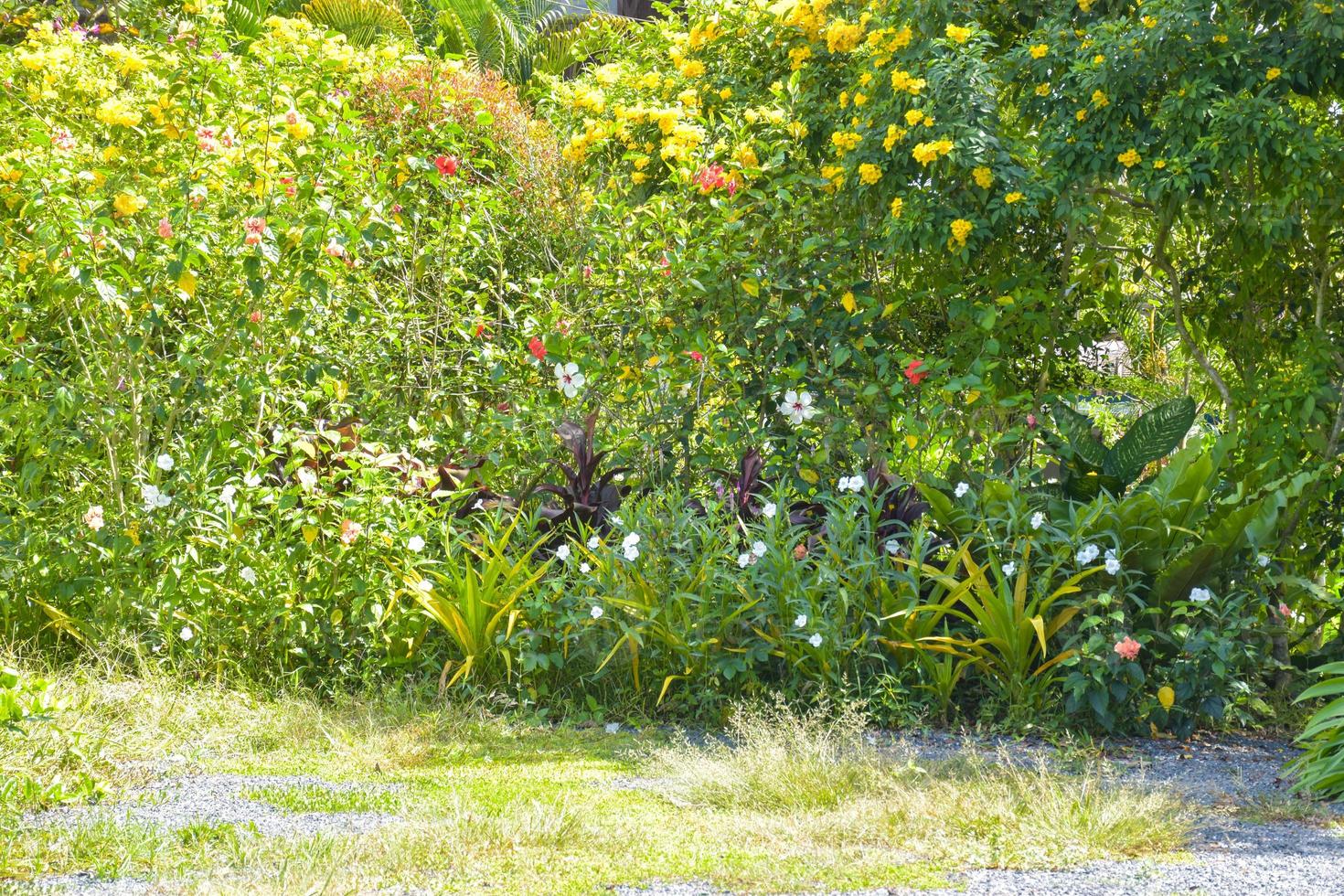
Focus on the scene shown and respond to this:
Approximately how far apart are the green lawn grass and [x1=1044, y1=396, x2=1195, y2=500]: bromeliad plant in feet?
4.39

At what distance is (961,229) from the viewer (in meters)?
4.37

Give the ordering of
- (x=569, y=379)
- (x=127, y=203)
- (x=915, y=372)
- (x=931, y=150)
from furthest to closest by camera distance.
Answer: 1. (x=569, y=379)
2. (x=915, y=372)
3. (x=931, y=150)
4. (x=127, y=203)

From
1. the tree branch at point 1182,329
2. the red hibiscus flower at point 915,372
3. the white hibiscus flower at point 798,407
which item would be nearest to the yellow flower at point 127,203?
the white hibiscus flower at point 798,407

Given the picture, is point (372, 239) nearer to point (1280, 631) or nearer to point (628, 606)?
point (628, 606)

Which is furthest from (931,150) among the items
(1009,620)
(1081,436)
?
(1009,620)

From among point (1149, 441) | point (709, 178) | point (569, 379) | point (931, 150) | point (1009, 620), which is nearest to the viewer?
point (1009, 620)

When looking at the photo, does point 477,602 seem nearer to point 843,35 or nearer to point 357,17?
point 843,35

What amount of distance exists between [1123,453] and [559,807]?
256 cm

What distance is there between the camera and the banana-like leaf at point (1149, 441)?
4539 mm

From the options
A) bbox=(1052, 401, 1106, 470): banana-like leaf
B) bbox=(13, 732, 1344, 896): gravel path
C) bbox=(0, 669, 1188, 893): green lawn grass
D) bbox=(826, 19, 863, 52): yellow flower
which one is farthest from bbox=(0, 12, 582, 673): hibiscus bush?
bbox=(1052, 401, 1106, 470): banana-like leaf

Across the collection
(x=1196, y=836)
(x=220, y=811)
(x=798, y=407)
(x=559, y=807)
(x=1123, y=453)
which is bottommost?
(x=220, y=811)

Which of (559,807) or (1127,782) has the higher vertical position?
(1127,782)

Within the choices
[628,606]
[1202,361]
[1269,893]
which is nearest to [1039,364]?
[1202,361]

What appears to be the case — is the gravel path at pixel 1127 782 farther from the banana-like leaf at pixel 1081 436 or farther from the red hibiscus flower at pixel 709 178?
the red hibiscus flower at pixel 709 178
